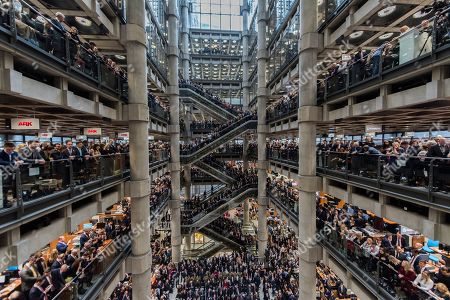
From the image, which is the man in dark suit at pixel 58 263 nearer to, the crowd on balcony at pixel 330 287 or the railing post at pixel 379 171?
the railing post at pixel 379 171

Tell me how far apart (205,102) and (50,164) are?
24.6 meters

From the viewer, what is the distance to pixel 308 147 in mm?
14945

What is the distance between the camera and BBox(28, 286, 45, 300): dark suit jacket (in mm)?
6515

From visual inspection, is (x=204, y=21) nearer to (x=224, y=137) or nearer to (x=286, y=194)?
(x=224, y=137)

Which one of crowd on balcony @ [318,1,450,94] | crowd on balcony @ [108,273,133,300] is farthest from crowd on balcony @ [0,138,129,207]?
crowd on balcony @ [318,1,450,94]

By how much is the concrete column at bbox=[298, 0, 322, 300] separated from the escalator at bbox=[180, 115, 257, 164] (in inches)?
480

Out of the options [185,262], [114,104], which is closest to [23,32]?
[114,104]

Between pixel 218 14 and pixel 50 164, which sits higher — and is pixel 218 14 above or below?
above

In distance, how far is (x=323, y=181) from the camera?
581 inches

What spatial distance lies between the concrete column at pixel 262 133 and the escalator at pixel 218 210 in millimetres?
1343

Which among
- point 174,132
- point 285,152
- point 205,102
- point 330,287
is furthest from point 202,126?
point 330,287

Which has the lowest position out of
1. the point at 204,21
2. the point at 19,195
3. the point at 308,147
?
the point at 19,195

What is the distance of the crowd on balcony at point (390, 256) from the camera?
7.72m

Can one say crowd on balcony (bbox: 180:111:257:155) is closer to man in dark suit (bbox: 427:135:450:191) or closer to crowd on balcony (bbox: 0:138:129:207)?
crowd on balcony (bbox: 0:138:129:207)
